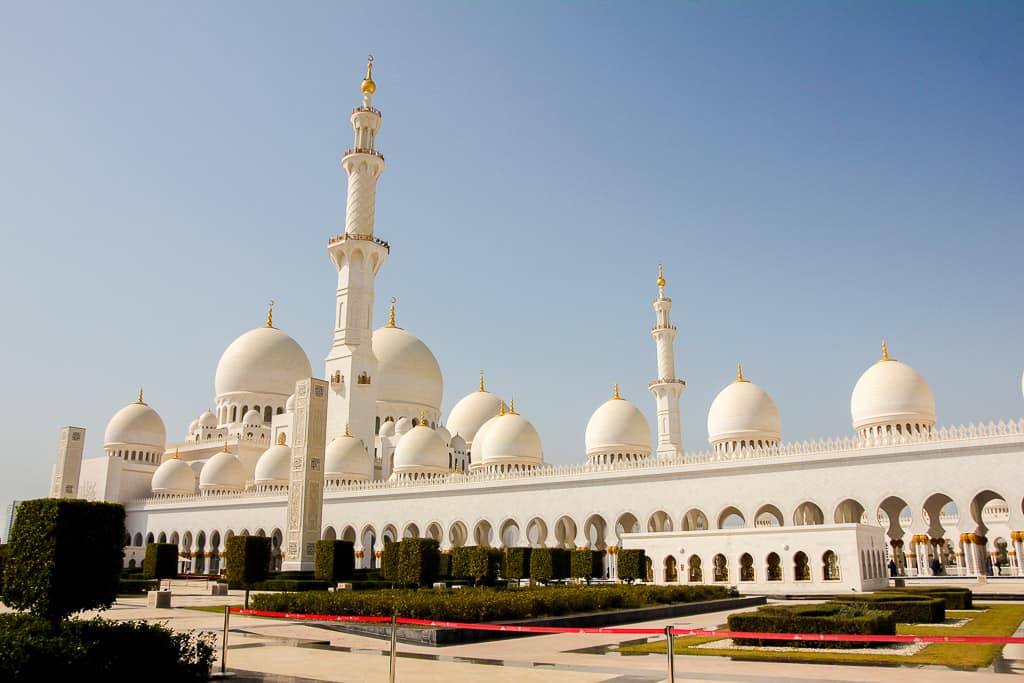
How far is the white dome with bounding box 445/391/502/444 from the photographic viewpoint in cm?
5272

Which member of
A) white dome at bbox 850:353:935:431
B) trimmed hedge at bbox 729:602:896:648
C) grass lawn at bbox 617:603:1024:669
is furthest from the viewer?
white dome at bbox 850:353:935:431

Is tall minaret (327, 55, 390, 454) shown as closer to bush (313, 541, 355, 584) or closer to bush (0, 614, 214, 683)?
bush (313, 541, 355, 584)

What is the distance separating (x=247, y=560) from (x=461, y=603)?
11.9 metres

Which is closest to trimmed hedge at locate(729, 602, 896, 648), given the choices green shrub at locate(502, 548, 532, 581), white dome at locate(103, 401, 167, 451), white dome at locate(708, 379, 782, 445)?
green shrub at locate(502, 548, 532, 581)

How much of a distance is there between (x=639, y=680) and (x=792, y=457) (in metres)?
23.1

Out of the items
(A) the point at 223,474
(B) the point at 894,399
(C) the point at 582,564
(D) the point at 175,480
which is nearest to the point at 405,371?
(A) the point at 223,474

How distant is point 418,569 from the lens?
2234 cm

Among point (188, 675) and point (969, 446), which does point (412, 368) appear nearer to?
point (969, 446)

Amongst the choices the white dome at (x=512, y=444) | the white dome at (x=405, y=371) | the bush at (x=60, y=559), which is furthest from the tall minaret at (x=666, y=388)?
the bush at (x=60, y=559)

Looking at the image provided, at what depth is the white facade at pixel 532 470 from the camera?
2716 cm

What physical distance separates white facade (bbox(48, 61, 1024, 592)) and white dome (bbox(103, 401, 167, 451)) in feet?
0.45

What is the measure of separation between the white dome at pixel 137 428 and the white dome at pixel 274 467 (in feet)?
47.9

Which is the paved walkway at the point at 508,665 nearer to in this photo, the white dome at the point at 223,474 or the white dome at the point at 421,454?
the white dome at the point at 421,454

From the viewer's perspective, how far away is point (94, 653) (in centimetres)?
777
